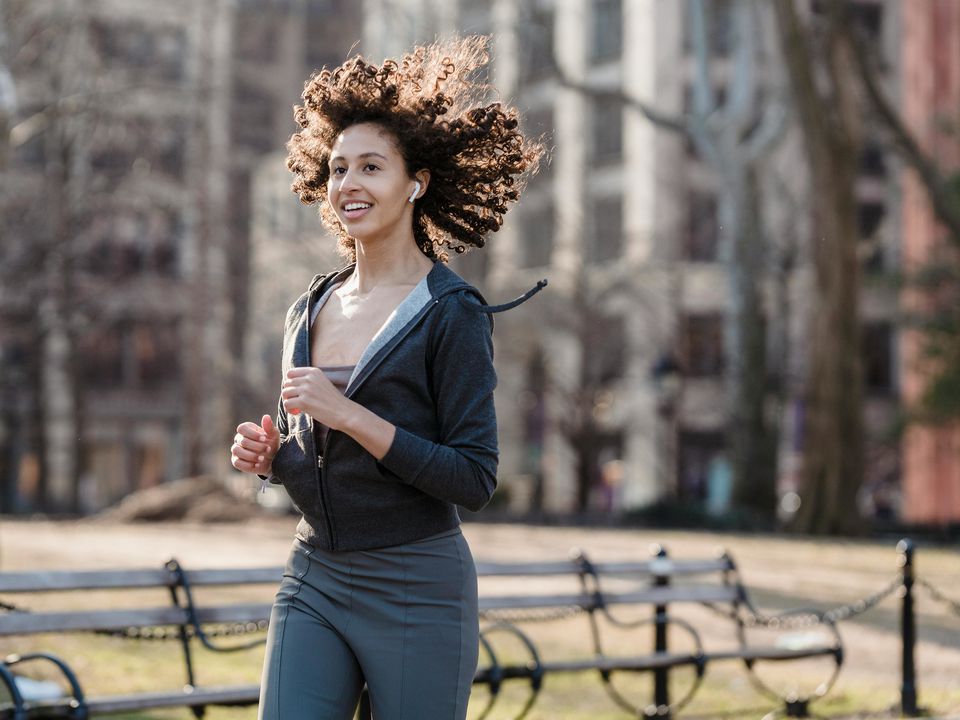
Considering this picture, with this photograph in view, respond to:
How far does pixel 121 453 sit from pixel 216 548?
41.5 metres

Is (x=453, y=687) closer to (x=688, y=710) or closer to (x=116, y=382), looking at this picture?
(x=688, y=710)

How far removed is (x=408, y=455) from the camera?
130 inches

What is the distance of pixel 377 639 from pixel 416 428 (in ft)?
1.45

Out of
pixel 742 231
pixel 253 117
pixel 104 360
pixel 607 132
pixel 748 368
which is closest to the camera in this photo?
pixel 748 368

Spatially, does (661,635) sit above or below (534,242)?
below

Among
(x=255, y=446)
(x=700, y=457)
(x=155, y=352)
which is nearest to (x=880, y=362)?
(x=700, y=457)

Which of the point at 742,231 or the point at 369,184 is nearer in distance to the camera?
the point at 369,184

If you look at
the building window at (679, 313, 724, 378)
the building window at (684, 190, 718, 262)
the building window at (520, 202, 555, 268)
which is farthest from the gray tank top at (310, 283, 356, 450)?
the building window at (520, 202, 555, 268)

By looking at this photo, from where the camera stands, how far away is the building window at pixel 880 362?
178ft

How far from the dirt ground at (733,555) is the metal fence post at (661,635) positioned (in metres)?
1.57

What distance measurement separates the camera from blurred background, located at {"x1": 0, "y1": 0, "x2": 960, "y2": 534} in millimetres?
25141

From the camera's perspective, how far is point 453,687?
11.1 ft

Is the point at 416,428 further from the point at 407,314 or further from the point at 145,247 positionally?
the point at 145,247

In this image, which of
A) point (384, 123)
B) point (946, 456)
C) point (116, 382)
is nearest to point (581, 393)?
point (946, 456)
